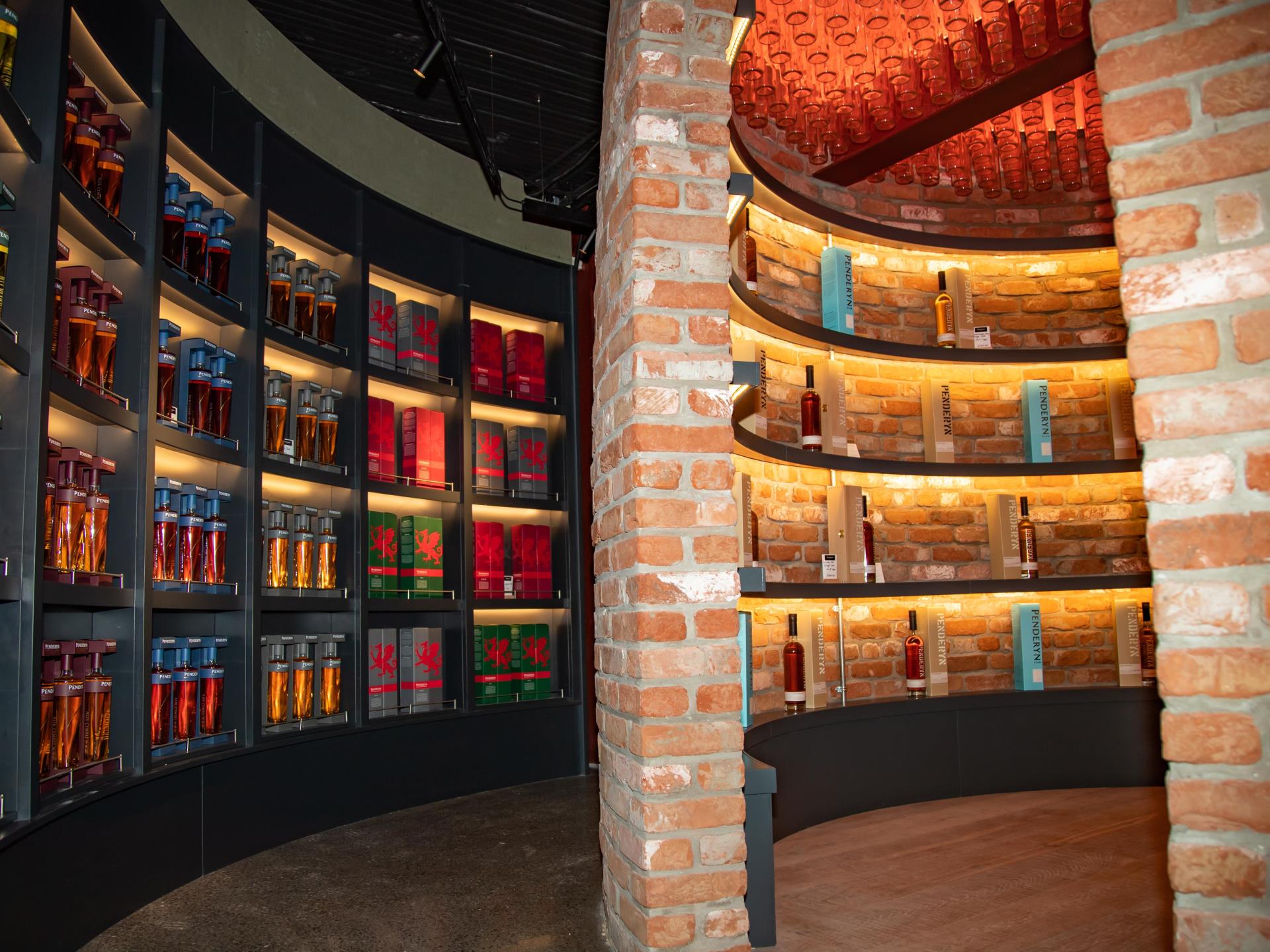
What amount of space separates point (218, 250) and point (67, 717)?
168 cm

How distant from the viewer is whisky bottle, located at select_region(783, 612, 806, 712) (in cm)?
353

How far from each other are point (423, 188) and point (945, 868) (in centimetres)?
365

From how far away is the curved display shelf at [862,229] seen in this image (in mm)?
3637

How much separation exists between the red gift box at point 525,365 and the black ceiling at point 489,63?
0.77 meters

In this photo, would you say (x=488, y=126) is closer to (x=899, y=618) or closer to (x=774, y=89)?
(x=774, y=89)

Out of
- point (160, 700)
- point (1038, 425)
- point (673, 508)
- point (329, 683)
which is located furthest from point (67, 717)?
point (1038, 425)

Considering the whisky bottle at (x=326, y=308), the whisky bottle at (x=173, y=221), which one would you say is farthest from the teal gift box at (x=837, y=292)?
the whisky bottle at (x=173, y=221)

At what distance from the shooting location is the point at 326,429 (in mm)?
3896

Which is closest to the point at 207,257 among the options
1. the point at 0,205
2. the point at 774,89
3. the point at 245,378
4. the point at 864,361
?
the point at 245,378

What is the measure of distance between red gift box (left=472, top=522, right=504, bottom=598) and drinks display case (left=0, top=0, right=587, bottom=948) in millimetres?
77

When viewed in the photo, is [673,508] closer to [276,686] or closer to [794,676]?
[794,676]

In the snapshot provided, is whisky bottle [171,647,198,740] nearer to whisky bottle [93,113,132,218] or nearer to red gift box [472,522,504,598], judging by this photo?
whisky bottle [93,113,132,218]

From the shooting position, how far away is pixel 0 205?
214 cm

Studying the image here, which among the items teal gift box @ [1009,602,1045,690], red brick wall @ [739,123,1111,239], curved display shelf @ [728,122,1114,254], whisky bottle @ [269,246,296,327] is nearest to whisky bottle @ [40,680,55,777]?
whisky bottle @ [269,246,296,327]
